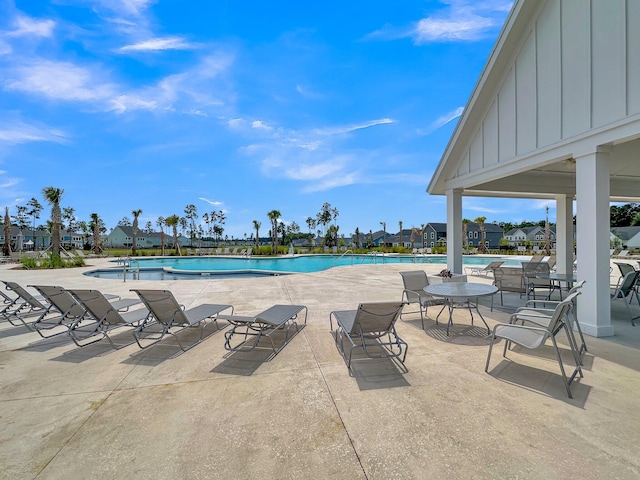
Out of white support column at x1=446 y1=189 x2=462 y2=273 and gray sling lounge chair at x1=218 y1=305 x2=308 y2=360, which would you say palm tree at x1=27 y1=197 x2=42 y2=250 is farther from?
white support column at x1=446 y1=189 x2=462 y2=273

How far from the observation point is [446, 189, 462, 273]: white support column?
8094mm

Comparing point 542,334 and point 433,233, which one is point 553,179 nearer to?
point 542,334

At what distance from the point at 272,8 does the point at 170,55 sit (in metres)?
3.91

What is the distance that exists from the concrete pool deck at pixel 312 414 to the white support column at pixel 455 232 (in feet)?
13.1

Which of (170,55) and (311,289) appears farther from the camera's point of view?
(170,55)

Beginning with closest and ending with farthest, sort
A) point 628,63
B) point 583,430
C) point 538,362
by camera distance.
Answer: point 583,430 < point 538,362 < point 628,63

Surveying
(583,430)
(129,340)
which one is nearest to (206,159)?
(129,340)

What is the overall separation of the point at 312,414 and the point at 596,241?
5058mm

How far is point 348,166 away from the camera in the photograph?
23391mm

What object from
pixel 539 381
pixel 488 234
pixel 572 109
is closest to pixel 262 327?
pixel 539 381

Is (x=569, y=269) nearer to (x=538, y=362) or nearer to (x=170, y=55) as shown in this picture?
(x=538, y=362)

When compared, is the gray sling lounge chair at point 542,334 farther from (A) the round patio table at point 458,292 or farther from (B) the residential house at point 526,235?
(B) the residential house at point 526,235

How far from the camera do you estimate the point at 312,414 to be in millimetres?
2488

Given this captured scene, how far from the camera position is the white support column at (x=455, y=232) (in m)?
8.09
